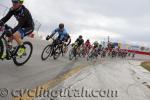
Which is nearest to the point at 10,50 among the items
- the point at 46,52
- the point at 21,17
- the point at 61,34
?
the point at 21,17

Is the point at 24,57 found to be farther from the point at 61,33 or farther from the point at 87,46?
the point at 87,46

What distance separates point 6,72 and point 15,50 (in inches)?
37.8

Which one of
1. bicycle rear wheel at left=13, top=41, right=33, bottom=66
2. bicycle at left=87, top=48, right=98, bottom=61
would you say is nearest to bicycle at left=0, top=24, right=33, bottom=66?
bicycle rear wheel at left=13, top=41, right=33, bottom=66

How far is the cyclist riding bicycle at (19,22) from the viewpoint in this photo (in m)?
10.3

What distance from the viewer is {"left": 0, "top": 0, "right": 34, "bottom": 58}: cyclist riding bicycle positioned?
10.3 metres

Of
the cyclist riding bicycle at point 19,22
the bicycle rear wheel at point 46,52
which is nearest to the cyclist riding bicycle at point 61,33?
the bicycle rear wheel at point 46,52

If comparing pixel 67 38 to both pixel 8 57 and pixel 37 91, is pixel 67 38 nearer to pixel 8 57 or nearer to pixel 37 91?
pixel 8 57

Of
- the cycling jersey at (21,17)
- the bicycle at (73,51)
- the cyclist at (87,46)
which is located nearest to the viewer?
the cycling jersey at (21,17)

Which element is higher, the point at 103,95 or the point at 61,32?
the point at 61,32

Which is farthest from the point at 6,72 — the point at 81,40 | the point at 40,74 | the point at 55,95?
the point at 81,40

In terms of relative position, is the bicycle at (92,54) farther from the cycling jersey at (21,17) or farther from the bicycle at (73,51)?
the cycling jersey at (21,17)

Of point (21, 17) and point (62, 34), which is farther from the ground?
point (21, 17)

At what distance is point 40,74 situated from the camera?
37.6 ft

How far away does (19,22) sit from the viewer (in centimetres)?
1082
